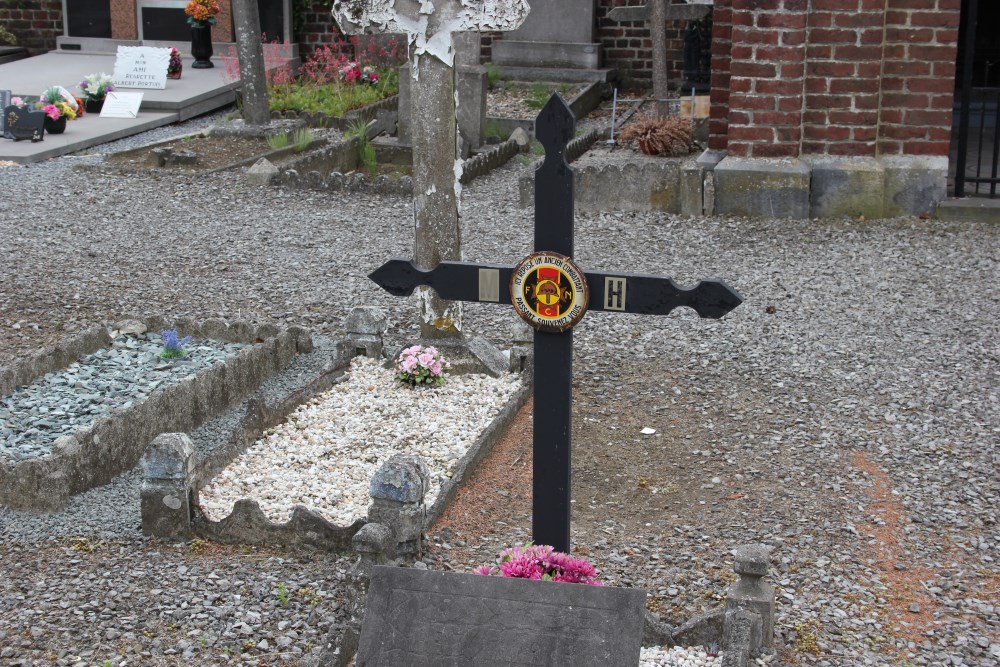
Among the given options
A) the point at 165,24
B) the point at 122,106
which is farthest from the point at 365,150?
Result: the point at 165,24

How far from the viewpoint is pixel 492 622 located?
330 cm

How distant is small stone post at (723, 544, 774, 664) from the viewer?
12.9 ft

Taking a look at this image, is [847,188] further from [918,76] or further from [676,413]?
[676,413]

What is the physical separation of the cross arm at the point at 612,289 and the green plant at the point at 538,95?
38.3 ft

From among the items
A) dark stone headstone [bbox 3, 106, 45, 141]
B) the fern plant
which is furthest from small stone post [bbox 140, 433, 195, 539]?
dark stone headstone [bbox 3, 106, 45, 141]

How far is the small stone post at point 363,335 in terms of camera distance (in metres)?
6.91

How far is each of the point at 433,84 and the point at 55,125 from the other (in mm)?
9052

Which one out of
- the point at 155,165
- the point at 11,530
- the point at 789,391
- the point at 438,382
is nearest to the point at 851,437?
the point at 789,391

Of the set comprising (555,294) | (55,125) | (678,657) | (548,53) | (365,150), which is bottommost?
(678,657)

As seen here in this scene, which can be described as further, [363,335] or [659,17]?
[659,17]

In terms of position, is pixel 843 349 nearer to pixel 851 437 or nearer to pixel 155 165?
pixel 851 437

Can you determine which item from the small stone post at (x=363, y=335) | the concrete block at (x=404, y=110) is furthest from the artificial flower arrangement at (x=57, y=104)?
the small stone post at (x=363, y=335)

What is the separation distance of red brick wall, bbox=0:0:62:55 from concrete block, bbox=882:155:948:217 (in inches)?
569

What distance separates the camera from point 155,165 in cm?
1264
